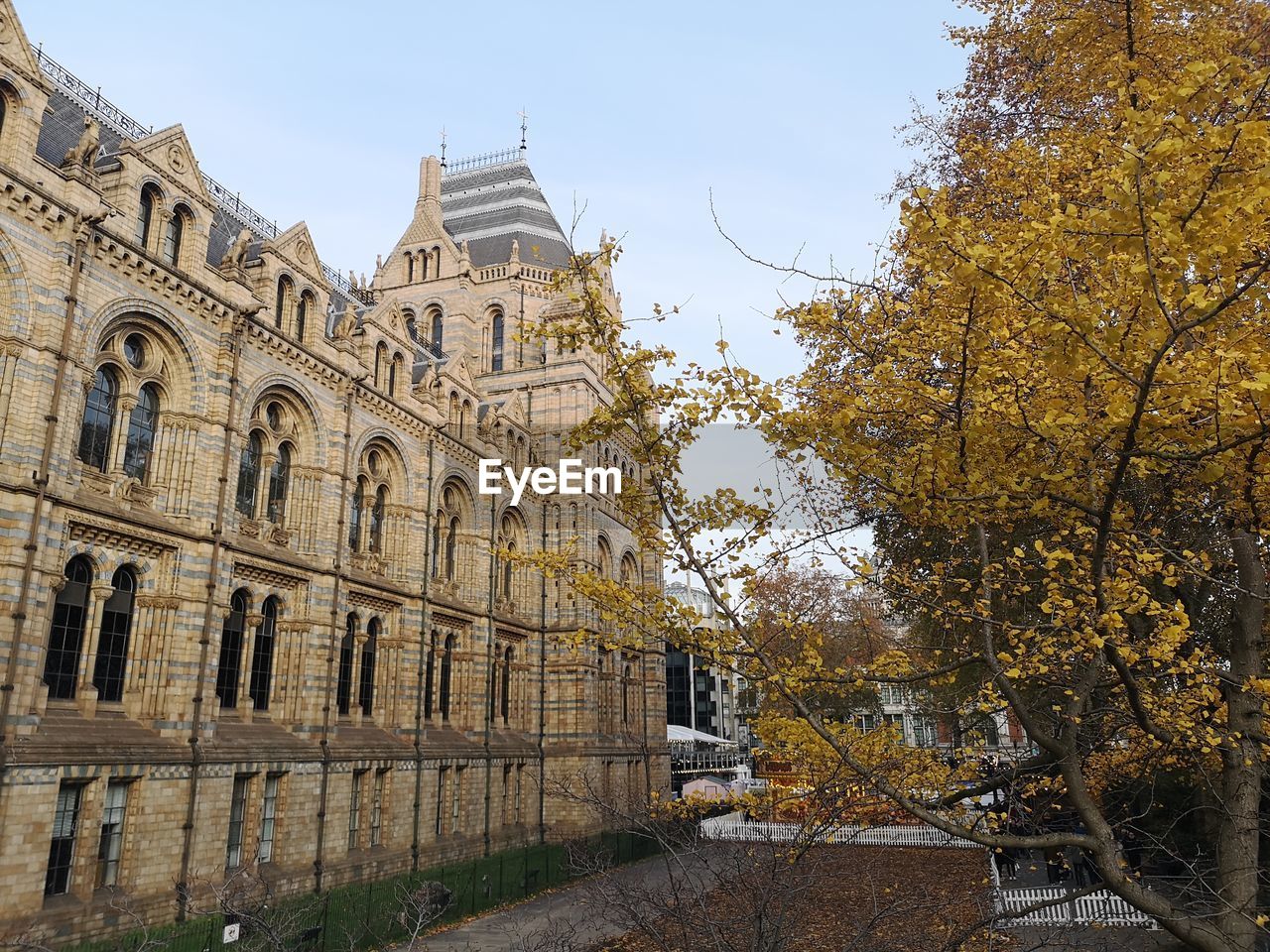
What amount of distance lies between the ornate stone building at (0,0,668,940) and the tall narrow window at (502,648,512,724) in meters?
0.16

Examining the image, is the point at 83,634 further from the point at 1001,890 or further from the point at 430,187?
the point at 430,187

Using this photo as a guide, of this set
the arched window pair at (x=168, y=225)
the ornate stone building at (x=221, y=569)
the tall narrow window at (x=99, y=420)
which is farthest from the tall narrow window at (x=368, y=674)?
the arched window pair at (x=168, y=225)

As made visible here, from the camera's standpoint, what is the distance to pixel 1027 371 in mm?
8711

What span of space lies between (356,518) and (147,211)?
10537 mm

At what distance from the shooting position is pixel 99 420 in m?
19.4

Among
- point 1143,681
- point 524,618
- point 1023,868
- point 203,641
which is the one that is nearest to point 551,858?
point 524,618

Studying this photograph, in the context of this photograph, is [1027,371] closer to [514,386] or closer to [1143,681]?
[1143,681]

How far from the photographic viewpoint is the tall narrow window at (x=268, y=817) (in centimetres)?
2167

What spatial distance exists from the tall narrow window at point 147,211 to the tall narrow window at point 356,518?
9.48 metres

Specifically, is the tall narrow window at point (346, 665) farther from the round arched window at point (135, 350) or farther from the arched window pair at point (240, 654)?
the round arched window at point (135, 350)

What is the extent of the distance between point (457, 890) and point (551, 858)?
19.1 feet

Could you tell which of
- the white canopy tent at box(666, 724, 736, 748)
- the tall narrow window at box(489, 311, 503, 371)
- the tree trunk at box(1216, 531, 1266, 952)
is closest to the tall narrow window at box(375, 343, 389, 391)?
the tall narrow window at box(489, 311, 503, 371)

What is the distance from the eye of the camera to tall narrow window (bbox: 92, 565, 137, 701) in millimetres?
18781

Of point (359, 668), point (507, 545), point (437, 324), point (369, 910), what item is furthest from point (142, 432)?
point (437, 324)
